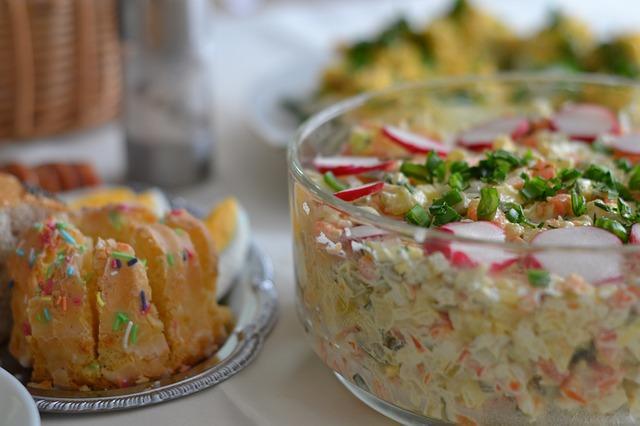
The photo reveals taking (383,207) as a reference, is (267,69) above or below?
below

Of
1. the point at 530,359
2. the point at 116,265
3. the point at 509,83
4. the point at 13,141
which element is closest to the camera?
the point at 530,359

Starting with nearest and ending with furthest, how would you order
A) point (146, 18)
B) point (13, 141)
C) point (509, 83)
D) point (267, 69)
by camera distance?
point (509, 83) → point (146, 18) → point (13, 141) → point (267, 69)

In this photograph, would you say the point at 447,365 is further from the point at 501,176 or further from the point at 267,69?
the point at 267,69

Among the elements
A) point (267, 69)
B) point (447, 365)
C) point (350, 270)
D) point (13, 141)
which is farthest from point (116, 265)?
point (267, 69)

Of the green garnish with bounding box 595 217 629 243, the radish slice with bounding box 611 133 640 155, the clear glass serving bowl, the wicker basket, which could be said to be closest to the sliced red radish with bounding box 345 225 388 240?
the clear glass serving bowl

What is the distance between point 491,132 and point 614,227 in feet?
1.30

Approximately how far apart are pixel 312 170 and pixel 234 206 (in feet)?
0.49

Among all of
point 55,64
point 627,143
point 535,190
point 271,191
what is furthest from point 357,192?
point 55,64

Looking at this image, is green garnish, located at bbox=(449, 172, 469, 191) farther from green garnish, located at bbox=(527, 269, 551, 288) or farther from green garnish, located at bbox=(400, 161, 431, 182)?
green garnish, located at bbox=(527, 269, 551, 288)

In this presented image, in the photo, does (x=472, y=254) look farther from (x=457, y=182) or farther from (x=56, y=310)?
(x=56, y=310)

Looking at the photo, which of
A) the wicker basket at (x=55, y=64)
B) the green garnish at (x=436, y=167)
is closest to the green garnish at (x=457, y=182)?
the green garnish at (x=436, y=167)

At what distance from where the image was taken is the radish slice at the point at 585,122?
4.10 feet

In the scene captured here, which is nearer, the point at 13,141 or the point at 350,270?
the point at 350,270

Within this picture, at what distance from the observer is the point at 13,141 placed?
1.71 metres
